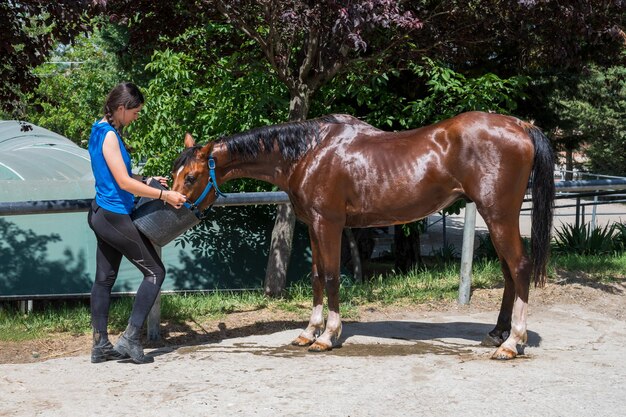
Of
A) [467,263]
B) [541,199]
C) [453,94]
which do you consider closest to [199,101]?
[453,94]

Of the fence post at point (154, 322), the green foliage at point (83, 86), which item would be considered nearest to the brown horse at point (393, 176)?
the fence post at point (154, 322)

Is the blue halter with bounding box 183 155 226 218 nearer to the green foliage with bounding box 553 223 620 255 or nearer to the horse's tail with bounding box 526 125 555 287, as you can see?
the horse's tail with bounding box 526 125 555 287

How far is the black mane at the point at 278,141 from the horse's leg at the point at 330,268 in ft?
1.83

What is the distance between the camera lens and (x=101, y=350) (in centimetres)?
544

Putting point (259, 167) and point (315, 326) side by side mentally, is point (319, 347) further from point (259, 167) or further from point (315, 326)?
point (259, 167)

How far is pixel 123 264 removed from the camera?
39.4 feet

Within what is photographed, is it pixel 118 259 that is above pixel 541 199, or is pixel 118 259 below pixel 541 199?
below

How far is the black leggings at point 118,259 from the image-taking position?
5.32 m

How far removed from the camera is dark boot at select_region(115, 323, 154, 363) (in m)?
5.37

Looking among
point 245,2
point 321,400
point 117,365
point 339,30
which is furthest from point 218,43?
point 321,400

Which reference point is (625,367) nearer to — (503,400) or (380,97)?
(503,400)

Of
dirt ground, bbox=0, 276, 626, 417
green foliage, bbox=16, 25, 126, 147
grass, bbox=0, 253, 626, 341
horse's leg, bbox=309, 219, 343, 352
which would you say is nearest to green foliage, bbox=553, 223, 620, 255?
grass, bbox=0, 253, 626, 341

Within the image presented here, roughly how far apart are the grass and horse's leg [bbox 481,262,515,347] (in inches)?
59.6

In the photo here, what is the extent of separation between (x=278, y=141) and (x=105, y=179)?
1302 millimetres
